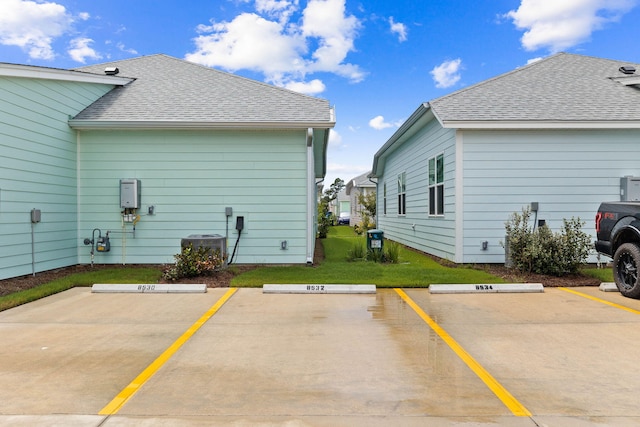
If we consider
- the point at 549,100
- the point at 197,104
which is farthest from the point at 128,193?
the point at 549,100

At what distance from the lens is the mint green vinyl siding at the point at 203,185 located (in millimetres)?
9570

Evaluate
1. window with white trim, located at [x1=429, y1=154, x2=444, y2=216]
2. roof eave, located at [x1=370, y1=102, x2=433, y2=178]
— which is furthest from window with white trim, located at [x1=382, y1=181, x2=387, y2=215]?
window with white trim, located at [x1=429, y1=154, x2=444, y2=216]

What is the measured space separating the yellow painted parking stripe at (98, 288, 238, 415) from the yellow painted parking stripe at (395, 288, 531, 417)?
2.91 m

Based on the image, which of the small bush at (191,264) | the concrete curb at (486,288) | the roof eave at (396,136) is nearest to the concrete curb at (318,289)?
the concrete curb at (486,288)

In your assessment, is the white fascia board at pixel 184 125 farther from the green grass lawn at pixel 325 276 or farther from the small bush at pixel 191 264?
the green grass lawn at pixel 325 276

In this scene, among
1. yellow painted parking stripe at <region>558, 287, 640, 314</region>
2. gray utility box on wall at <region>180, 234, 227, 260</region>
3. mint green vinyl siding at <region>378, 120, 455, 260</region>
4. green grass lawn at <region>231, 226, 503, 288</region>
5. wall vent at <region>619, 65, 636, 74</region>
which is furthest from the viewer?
wall vent at <region>619, 65, 636, 74</region>

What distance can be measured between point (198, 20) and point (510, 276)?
38.9 feet

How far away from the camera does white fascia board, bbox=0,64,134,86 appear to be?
7502mm

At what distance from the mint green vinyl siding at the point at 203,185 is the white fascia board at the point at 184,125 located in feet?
0.80

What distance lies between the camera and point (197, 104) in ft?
32.9

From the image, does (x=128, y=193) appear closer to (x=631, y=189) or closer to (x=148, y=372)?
(x=148, y=372)

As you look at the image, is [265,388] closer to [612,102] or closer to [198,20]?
[612,102]

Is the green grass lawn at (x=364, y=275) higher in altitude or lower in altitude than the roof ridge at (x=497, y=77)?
lower

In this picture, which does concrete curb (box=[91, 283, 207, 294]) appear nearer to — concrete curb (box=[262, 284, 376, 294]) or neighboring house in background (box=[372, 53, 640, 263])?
concrete curb (box=[262, 284, 376, 294])
